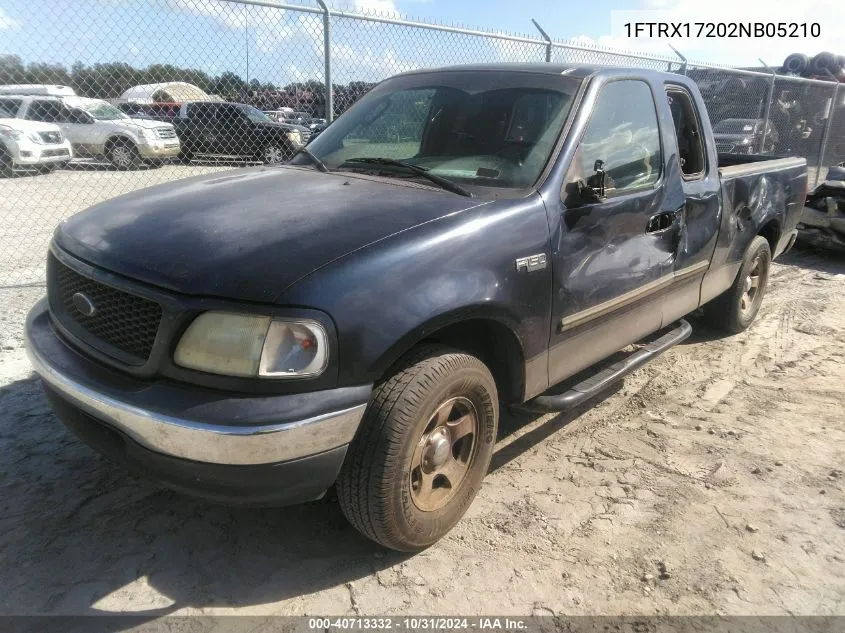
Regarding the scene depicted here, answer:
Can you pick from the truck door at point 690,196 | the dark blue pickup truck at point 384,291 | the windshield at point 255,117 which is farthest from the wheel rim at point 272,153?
the truck door at point 690,196

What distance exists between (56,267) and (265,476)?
4.65ft

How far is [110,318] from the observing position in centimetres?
233

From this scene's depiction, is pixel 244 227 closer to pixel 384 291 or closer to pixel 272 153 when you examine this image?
pixel 384 291

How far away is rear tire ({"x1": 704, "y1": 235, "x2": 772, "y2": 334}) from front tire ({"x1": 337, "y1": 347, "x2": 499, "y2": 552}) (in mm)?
3142

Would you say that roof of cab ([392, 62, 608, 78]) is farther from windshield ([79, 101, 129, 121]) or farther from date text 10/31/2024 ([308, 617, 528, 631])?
windshield ([79, 101, 129, 121])

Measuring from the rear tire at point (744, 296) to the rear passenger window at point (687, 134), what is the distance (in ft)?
3.77

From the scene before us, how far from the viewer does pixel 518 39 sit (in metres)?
7.22

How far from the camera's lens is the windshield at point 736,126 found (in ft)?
41.4

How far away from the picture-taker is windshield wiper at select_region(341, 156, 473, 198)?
9.21 ft

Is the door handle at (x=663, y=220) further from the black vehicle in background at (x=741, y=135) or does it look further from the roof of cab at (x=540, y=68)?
the black vehicle in background at (x=741, y=135)

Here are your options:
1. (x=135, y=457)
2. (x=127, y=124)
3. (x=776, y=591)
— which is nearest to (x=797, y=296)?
(x=776, y=591)

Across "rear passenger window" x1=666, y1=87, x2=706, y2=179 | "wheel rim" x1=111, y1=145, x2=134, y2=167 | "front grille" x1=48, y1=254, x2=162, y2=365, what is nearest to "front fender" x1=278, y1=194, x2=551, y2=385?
"front grille" x1=48, y1=254, x2=162, y2=365

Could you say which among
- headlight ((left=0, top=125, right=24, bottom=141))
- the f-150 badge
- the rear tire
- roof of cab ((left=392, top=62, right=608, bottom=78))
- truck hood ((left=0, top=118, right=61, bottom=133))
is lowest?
the rear tire

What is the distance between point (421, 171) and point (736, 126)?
12.2 m
